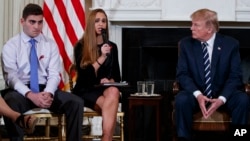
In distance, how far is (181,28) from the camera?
5668 mm

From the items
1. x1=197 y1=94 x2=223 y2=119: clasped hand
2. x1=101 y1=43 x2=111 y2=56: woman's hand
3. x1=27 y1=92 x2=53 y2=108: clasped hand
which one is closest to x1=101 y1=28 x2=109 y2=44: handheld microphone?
x1=101 y1=43 x2=111 y2=56: woman's hand

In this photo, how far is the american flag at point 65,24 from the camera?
515 cm

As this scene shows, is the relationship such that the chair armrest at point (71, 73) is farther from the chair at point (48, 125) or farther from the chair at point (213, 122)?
the chair at point (213, 122)

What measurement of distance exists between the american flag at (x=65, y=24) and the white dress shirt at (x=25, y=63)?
2.64 ft

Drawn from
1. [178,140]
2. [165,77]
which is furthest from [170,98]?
[178,140]

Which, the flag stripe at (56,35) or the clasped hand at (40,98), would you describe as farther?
the flag stripe at (56,35)

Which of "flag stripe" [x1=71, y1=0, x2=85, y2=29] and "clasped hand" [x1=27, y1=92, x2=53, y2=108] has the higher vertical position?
"flag stripe" [x1=71, y1=0, x2=85, y2=29]

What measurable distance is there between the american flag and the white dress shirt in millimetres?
805

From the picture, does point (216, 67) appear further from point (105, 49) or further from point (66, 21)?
point (66, 21)

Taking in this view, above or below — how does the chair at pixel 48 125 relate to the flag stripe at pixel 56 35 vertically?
below

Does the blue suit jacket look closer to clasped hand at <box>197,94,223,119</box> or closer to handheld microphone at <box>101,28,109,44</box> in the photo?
clasped hand at <box>197,94,223,119</box>

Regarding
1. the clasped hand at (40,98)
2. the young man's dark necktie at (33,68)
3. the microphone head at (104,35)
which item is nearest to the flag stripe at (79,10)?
the microphone head at (104,35)

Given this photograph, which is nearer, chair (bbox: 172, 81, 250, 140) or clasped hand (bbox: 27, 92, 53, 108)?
clasped hand (bbox: 27, 92, 53, 108)

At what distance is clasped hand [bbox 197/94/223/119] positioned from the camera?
4031mm
